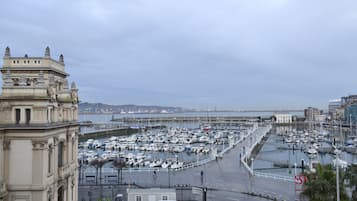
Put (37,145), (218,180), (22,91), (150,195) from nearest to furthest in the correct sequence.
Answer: (37,145)
(22,91)
(150,195)
(218,180)

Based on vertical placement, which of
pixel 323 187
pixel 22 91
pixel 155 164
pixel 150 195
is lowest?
pixel 155 164

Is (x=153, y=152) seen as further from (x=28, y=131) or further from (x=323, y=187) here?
(x=28, y=131)

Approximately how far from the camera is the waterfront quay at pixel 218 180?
2997 cm

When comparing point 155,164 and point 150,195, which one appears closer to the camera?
point 150,195

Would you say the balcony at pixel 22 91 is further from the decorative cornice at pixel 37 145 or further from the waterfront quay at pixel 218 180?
the waterfront quay at pixel 218 180

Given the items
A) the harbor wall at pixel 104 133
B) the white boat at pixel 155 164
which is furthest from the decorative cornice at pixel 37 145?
the harbor wall at pixel 104 133

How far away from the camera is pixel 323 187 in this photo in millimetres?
18203

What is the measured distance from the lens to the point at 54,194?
57.5 ft

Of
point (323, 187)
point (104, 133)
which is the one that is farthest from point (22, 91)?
point (104, 133)

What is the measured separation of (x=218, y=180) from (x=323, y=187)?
1814cm

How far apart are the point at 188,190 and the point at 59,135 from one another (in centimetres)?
1292

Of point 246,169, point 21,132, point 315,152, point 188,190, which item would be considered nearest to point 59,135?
point 21,132

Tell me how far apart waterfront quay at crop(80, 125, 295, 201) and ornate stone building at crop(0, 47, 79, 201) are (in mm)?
15014

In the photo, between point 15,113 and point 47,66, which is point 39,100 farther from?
point 47,66
